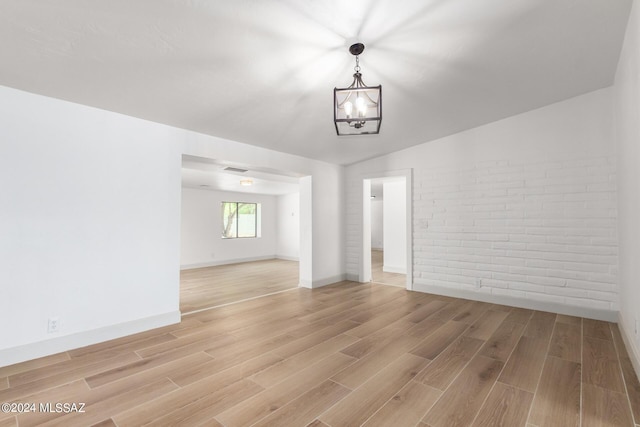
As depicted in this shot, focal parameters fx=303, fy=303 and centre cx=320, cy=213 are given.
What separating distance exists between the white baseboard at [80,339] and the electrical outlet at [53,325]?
0.26 feet

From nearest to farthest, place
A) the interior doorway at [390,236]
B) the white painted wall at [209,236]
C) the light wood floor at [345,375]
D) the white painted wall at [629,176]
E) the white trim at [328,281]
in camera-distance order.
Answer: the light wood floor at [345,375] → the white painted wall at [629,176] → the white trim at [328,281] → the interior doorway at [390,236] → the white painted wall at [209,236]

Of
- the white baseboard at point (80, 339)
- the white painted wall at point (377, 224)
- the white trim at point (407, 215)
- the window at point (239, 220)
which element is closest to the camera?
the white baseboard at point (80, 339)

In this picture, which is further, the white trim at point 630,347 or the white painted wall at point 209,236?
the white painted wall at point 209,236

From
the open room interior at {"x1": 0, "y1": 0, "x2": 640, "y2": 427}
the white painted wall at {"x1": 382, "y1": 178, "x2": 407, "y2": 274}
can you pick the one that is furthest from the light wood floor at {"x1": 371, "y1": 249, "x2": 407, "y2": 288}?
the open room interior at {"x1": 0, "y1": 0, "x2": 640, "y2": 427}

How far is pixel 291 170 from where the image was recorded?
203 inches

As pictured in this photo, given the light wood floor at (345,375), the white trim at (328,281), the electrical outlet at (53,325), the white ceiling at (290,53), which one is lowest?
the light wood floor at (345,375)

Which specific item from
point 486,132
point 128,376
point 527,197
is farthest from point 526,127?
point 128,376

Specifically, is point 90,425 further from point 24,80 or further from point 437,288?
point 437,288

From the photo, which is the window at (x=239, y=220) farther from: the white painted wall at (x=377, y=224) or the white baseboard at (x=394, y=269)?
the white painted wall at (x=377, y=224)

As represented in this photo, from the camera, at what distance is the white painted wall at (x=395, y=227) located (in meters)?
6.96

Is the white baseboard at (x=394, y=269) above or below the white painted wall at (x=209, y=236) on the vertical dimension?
below

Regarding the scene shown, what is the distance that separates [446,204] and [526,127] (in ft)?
4.97

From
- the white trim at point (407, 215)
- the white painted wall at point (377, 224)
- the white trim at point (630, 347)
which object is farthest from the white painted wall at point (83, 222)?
the white painted wall at point (377, 224)

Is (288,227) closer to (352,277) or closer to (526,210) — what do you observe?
(352,277)
